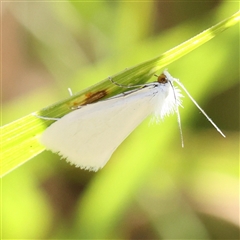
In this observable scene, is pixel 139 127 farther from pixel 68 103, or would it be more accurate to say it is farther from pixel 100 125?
pixel 68 103

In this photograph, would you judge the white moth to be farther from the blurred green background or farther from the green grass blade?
the blurred green background

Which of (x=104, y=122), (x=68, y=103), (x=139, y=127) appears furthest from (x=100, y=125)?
(x=139, y=127)

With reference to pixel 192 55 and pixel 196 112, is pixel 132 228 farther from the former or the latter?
pixel 192 55

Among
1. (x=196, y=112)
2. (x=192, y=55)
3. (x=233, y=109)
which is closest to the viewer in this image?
(x=192, y=55)

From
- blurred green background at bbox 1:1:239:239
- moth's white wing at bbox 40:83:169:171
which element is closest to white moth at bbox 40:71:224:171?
moth's white wing at bbox 40:83:169:171

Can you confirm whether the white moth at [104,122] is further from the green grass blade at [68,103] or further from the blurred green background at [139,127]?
the blurred green background at [139,127]

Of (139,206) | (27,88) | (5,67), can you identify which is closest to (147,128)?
(139,206)

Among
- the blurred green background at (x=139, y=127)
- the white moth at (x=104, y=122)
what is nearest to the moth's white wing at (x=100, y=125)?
the white moth at (x=104, y=122)

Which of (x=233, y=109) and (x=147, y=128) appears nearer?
(x=147, y=128)
